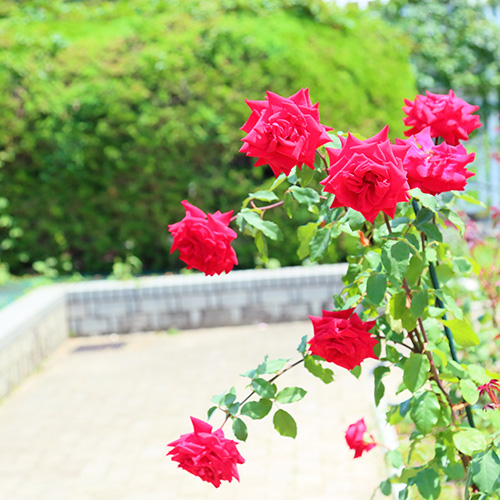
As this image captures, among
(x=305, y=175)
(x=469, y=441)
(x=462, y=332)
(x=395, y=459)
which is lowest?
(x=395, y=459)

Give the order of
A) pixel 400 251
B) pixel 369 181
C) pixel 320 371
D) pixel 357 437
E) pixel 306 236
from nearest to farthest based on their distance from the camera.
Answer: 1. pixel 369 181
2. pixel 400 251
3. pixel 320 371
4. pixel 306 236
5. pixel 357 437

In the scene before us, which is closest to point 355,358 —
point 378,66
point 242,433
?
point 242,433

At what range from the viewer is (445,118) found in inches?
81.3

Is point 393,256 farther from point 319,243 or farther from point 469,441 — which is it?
point 469,441

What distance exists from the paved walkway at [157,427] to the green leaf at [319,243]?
6.39ft

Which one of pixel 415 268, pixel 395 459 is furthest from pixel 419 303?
pixel 395 459

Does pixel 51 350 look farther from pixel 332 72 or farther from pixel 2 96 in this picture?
pixel 332 72

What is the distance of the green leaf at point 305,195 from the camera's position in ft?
6.75

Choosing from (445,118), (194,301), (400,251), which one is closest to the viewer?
(400,251)

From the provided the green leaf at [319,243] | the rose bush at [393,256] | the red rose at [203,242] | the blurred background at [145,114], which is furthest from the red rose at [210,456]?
the blurred background at [145,114]

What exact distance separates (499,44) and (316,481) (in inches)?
A: 465

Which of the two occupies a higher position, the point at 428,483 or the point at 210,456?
the point at 210,456

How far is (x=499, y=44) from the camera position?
1326cm

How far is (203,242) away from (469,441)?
93cm
